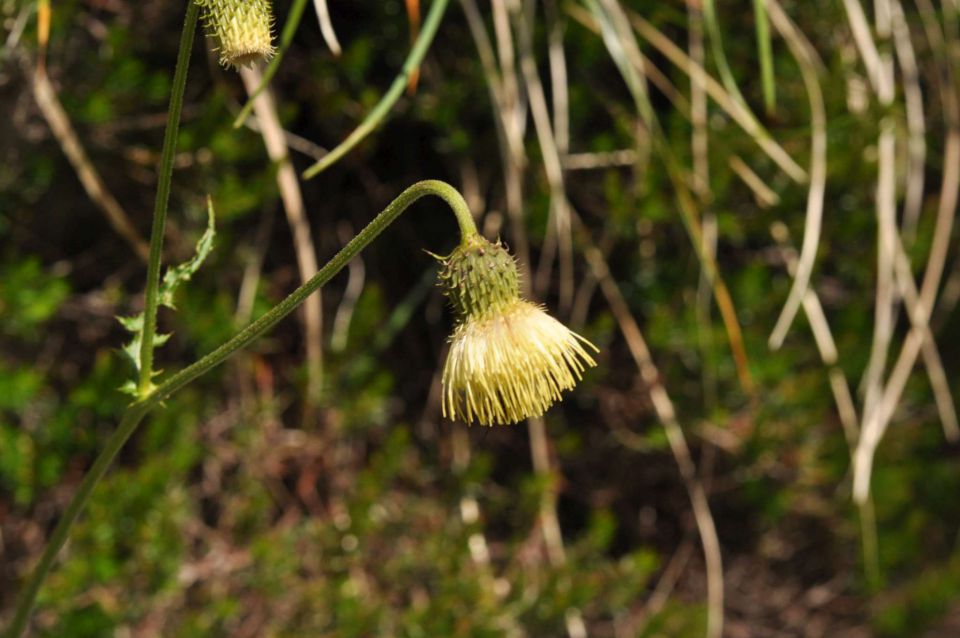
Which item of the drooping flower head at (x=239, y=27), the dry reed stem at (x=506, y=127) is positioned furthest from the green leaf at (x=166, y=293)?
the dry reed stem at (x=506, y=127)

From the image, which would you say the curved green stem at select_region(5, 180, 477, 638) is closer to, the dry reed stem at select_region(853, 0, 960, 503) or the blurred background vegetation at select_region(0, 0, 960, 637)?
the blurred background vegetation at select_region(0, 0, 960, 637)

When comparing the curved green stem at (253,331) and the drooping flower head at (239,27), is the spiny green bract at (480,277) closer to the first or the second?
the curved green stem at (253,331)

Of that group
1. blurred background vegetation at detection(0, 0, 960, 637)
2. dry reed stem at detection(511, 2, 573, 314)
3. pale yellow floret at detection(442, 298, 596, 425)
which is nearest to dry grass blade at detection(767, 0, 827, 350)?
blurred background vegetation at detection(0, 0, 960, 637)

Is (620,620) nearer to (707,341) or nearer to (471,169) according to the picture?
(707,341)

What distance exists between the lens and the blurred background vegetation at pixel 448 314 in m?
2.40

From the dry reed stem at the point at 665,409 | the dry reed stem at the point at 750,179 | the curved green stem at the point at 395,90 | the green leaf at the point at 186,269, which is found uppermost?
the curved green stem at the point at 395,90

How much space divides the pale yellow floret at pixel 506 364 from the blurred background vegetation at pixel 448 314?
3.79ft

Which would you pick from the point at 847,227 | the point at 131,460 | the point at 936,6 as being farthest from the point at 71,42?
the point at 936,6

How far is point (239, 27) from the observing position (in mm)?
1230

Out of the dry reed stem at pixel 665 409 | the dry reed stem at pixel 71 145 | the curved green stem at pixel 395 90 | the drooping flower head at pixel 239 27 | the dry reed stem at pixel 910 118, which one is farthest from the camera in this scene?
the dry reed stem at pixel 910 118

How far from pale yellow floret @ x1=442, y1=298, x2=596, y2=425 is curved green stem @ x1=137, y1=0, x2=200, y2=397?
1.18 feet

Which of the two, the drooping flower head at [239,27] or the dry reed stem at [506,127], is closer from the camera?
the drooping flower head at [239,27]

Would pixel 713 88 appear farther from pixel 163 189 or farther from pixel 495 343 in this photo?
pixel 163 189

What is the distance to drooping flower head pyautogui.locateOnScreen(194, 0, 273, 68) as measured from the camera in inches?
48.4
